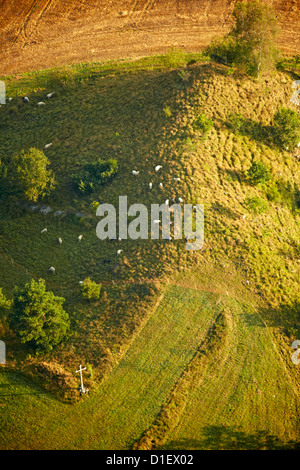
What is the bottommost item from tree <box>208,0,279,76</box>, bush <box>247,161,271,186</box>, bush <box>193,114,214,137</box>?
bush <box>247,161,271,186</box>

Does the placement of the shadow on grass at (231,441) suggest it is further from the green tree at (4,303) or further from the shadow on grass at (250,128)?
the shadow on grass at (250,128)

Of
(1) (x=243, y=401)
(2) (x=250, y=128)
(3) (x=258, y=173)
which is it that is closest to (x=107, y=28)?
(2) (x=250, y=128)

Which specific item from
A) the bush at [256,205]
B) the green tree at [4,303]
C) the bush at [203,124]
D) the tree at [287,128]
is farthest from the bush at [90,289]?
the tree at [287,128]

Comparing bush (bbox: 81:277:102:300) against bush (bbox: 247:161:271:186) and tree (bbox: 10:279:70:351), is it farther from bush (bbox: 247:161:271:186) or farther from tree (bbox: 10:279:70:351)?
bush (bbox: 247:161:271:186)

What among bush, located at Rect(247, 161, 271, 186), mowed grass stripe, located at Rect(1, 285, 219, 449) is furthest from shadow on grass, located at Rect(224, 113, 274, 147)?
mowed grass stripe, located at Rect(1, 285, 219, 449)

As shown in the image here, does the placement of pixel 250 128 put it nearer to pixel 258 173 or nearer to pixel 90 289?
pixel 258 173

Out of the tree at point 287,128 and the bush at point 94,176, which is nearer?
the bush at point 94,176

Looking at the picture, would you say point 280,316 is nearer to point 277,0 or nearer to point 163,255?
point 163,255
